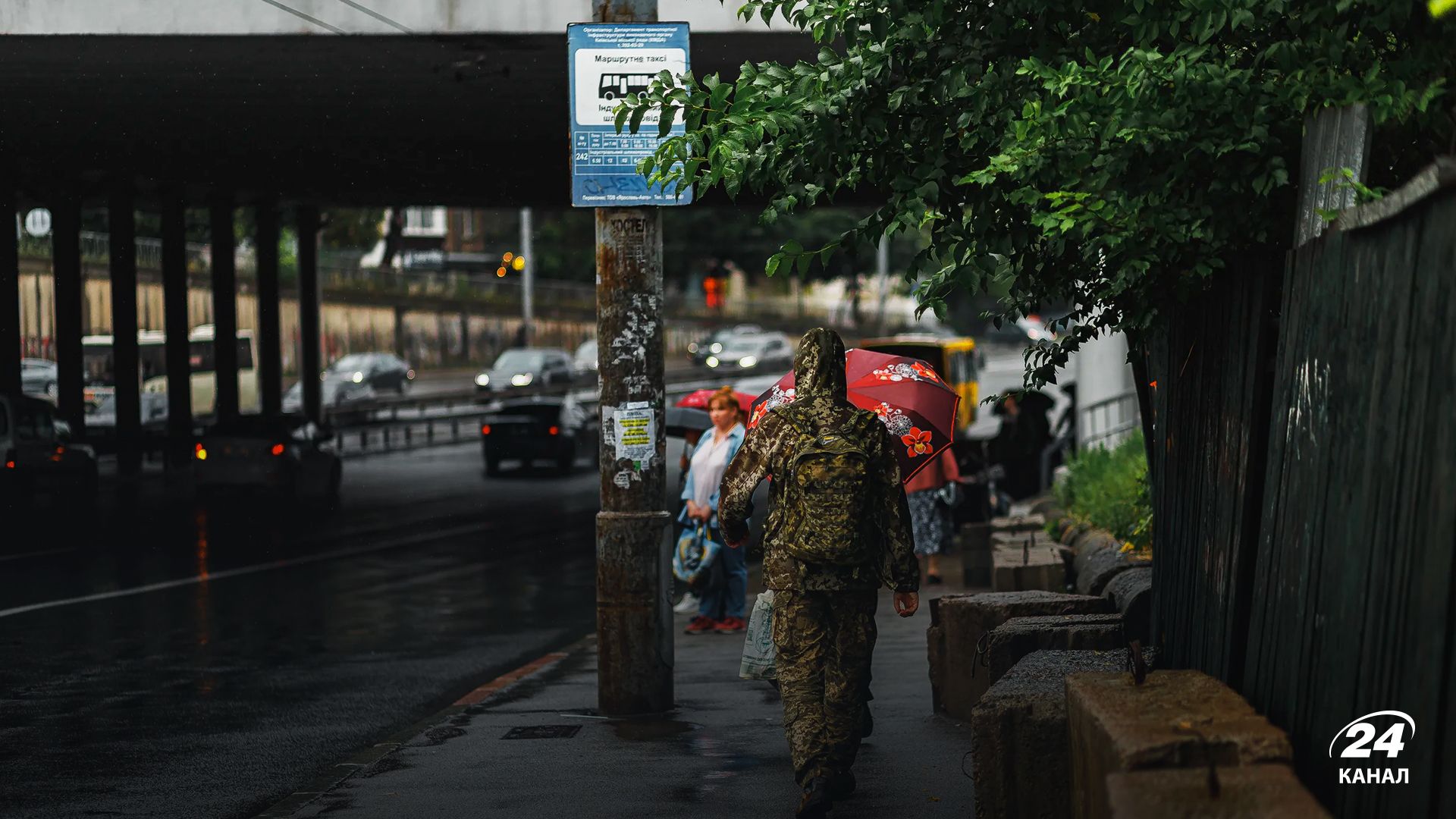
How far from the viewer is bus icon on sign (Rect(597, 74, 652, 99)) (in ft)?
30.3

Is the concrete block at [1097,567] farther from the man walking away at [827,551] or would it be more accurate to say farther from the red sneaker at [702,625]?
the man walking away at [827,551]

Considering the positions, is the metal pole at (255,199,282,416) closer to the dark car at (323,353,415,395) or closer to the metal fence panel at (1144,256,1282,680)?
the dark car at (323,353,415,395)

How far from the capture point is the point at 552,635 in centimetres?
1452

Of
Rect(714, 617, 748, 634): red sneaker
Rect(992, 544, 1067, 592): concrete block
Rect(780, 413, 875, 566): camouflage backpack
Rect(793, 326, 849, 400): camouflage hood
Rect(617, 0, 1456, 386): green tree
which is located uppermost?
Rect(617, 0, 1456, 386): green tree

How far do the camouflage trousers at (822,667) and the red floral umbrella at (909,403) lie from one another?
7.77ft

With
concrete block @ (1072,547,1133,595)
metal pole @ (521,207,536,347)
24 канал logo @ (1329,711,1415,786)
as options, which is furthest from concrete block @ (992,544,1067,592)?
metal pole @ (521,207,536,347)

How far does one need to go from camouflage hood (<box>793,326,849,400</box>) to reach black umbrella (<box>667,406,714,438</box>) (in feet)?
25.2

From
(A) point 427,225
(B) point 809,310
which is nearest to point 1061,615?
(B) point 809,310

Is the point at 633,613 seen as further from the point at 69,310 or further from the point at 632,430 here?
the point at 69,310

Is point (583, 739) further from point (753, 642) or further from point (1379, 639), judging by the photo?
point (1379, 639)

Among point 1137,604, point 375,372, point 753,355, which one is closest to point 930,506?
point 1137,604

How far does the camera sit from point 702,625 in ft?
45.7

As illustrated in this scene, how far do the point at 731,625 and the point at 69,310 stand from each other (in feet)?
93.6

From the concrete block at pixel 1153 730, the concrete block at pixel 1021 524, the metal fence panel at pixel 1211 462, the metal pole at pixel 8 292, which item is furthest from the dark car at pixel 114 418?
the concrete block at pixel 1153 730
